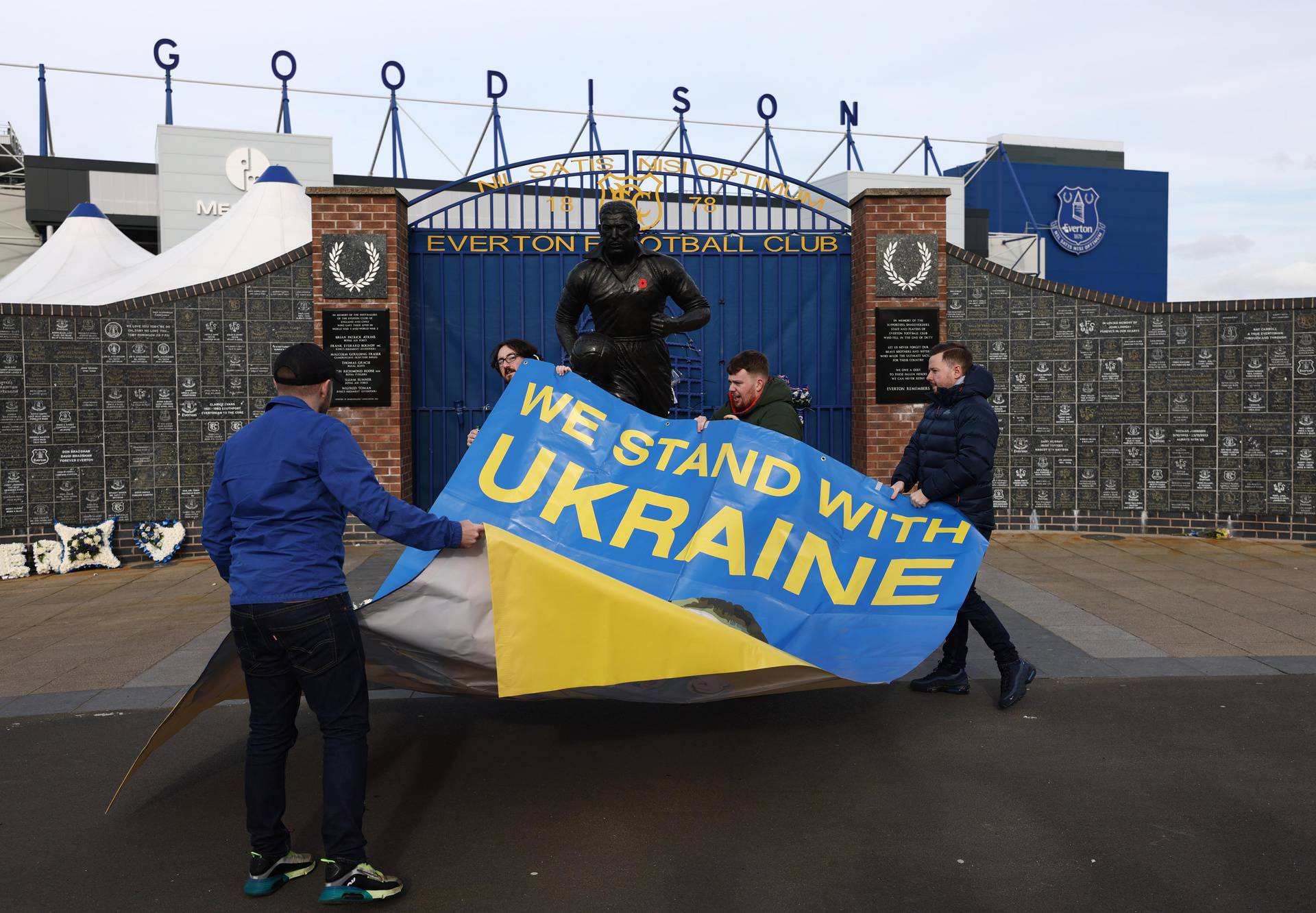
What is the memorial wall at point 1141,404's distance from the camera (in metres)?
10.6

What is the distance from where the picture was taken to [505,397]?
16.6 feet

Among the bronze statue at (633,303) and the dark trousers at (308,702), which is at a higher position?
the bronze statue at (633,303)

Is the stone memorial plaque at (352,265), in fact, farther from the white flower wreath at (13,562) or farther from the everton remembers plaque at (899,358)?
the everton remembers plaque at (899,358)

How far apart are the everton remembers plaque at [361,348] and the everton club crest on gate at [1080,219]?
129 feet

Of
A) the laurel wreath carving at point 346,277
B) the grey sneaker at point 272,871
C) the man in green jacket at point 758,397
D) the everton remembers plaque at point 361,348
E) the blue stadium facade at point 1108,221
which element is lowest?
the grey sneaker at point 272,871

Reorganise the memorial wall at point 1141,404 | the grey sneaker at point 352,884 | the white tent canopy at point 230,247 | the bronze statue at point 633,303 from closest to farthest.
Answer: the grey sneaker at point 352,884 → the bronze statue at point 633,303 → the memorial wall at point 1141,404 → the white tent canopy at point 230,247

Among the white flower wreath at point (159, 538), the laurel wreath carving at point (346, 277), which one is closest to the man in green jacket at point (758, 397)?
the laurel wreath carving at point (346, 277)

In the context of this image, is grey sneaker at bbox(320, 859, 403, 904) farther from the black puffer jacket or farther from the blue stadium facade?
the blue stadium facade

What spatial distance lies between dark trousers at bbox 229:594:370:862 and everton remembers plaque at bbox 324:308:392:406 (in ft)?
23.8

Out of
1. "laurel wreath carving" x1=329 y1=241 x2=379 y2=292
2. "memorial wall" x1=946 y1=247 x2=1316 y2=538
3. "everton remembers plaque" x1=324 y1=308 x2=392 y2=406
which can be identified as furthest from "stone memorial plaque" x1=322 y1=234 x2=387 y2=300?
"memorial wall" x1=946 y1=247 x2=1316 y2=538

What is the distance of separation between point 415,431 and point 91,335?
3.26 metres

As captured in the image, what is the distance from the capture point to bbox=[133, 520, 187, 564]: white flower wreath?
10289mm

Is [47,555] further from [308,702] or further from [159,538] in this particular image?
[308,702]

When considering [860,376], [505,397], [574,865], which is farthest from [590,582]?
[860,376]
